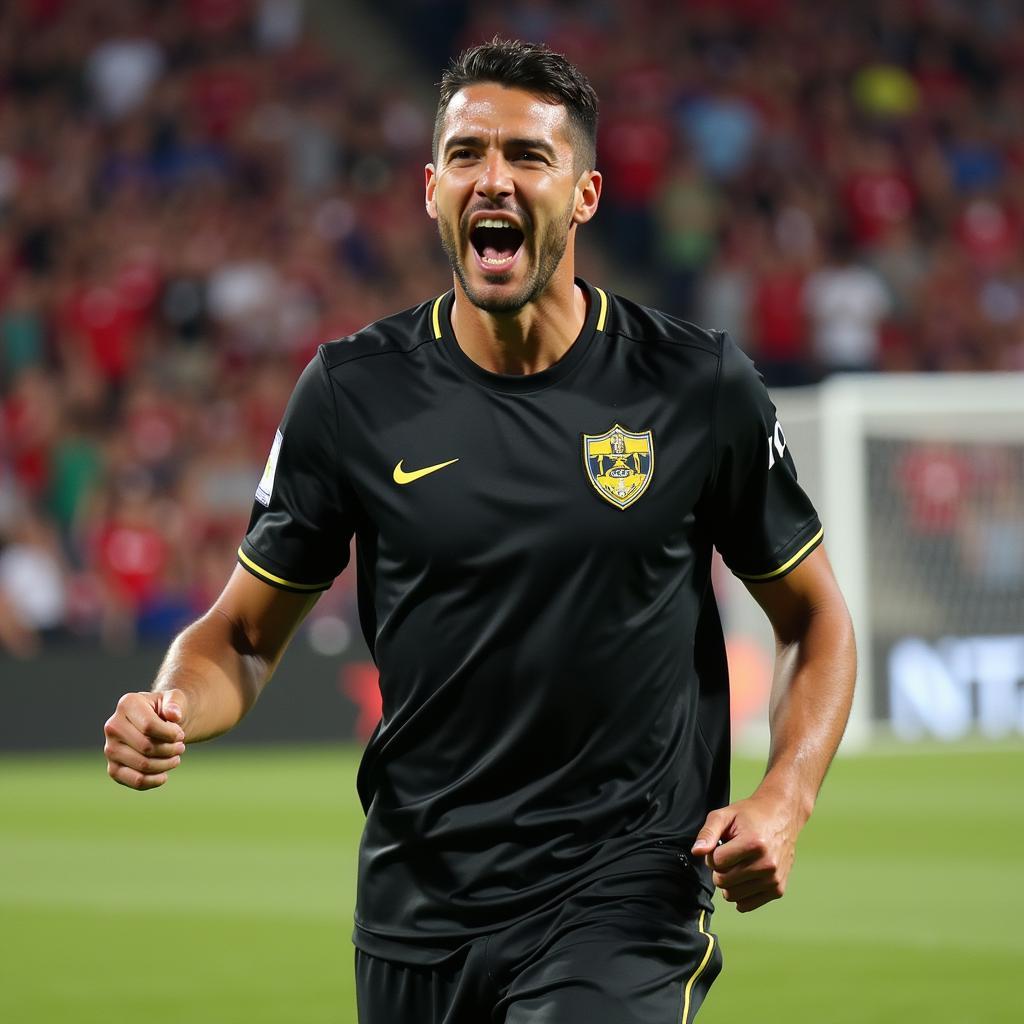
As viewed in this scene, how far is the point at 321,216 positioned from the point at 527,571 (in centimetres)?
1482

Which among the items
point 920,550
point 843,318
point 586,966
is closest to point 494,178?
point 586,966

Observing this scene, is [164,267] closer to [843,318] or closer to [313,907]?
[843,318]

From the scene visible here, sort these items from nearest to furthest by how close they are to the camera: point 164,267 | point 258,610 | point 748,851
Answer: point 748,851
point 258,610
point 164,267

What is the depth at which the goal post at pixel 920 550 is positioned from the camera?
14.6 metres

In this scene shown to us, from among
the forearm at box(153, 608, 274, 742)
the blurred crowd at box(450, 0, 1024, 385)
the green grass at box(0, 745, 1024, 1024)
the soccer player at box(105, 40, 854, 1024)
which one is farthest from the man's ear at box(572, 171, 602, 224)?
the blurred crowd at box(450, 0, 1024, 385)

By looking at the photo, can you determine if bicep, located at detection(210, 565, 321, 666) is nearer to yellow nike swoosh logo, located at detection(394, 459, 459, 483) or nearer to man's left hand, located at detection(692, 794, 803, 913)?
yellow nike swoosh logo, located at detection(394, 459, 459, 483)

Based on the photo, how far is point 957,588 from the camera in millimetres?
14742

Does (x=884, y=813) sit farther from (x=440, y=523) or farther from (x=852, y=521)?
(x=440, y=523)

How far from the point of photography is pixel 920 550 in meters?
14.9

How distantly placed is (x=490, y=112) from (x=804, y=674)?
3.55ft

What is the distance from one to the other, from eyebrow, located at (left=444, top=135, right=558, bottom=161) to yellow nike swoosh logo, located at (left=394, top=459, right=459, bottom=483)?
1.71ft

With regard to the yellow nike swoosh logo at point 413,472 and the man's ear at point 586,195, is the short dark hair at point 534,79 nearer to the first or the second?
the man's ear at point 586,195

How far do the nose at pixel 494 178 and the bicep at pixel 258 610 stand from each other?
782mm

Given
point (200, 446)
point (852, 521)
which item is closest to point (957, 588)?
point (852, 521)
